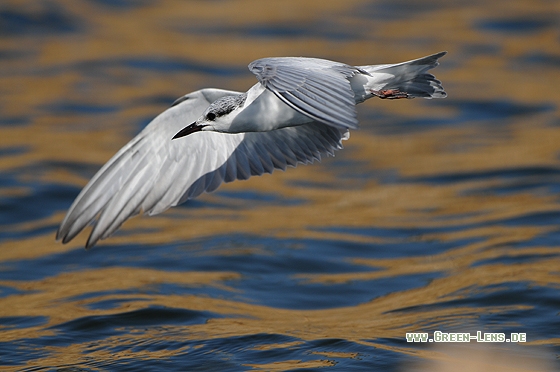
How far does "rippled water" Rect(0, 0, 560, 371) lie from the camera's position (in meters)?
8.26

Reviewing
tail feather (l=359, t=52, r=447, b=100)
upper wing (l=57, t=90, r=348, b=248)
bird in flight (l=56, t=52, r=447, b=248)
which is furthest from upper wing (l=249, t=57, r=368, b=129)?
upper wing (l=57, t=90, r=348, b=248)

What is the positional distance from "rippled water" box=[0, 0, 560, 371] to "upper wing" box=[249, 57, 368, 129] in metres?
2.45

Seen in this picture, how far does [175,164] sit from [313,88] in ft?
8.29

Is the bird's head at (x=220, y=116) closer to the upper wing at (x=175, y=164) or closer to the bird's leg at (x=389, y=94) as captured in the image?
the bird's leg at (x=389, y=94)

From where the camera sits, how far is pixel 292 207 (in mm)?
11758

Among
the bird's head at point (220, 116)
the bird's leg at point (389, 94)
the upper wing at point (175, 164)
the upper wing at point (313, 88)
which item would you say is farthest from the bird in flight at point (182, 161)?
the upper wing at point (313, 88)

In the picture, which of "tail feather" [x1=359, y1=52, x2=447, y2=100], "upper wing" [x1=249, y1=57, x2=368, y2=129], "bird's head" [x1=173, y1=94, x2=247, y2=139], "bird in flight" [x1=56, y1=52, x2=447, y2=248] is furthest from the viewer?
"bird in flight" [x1=56, y1=52, x2=447, y2=248]

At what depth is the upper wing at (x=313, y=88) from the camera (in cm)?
564

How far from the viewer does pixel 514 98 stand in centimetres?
1513

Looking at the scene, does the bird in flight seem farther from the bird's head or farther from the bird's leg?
the bird's head

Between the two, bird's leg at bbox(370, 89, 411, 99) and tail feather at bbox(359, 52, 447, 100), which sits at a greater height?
tail feather at bbox(359, 52, 447, 100)

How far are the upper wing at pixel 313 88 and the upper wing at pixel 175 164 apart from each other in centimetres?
155

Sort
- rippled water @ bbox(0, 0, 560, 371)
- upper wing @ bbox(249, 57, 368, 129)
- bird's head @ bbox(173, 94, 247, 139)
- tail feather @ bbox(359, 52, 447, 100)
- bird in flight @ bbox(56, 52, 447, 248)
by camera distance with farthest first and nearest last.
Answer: rippled water @ bbox(0, 0, 560, 371) < bird in flight @ bbox(56, 52, 447, 248) < tail feather @ bbox(359, 52, 447, 100) < bird's head @ bbox(173, 94, 247, 139) < upper wing @ bbox(249, 57, 368, 129)

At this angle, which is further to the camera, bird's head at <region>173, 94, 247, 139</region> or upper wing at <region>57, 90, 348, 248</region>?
upper wing at <region>57, 90, 348, 248</region>
